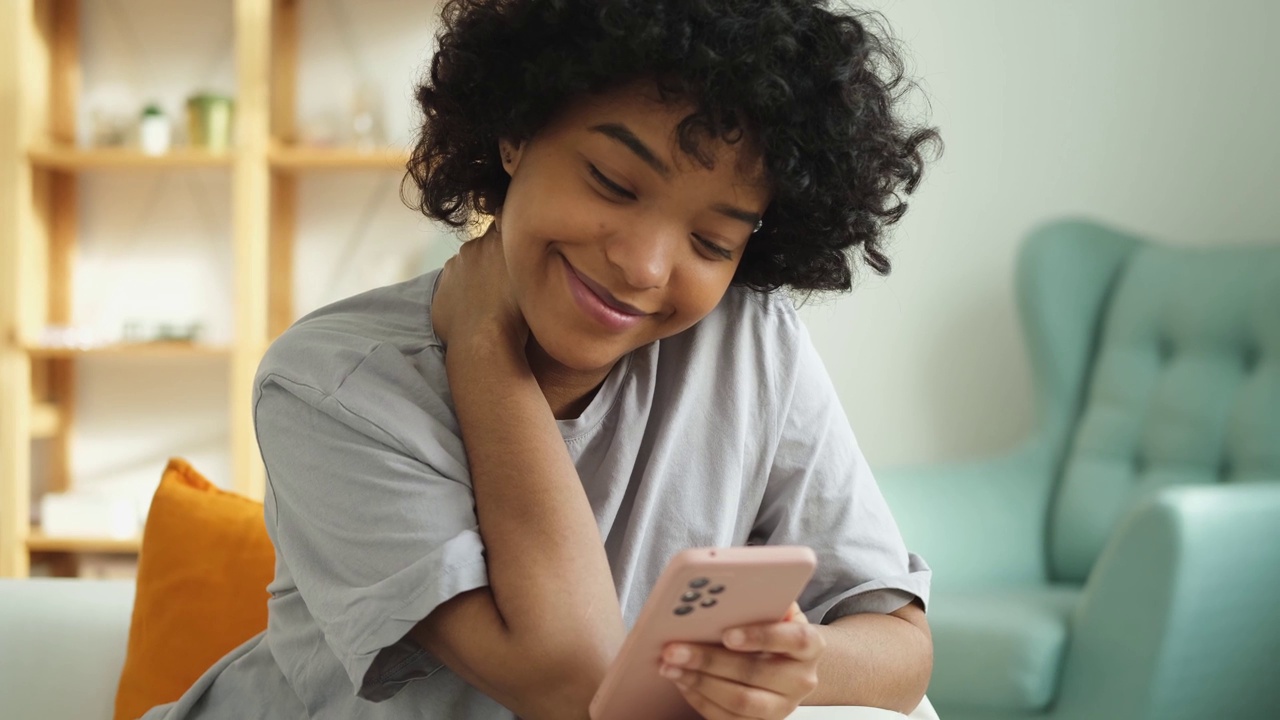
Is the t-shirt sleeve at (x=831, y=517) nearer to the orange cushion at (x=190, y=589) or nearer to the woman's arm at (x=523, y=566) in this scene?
the woman's arm at (x=523, y=566)

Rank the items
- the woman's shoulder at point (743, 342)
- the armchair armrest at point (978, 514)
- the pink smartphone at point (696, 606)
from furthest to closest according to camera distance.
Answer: the armchair armrest at point (978, 514) → the woman's shoulder at point (743, 342) → the pink smartphone at point (696, 606)

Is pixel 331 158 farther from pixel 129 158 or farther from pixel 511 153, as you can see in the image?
pixel 511 153

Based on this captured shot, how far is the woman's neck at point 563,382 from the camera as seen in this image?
3.51 ft

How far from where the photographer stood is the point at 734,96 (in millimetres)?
910

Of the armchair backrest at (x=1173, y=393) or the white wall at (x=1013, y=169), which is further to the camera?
the white wall at (x=1013, y=169)

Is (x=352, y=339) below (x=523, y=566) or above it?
above

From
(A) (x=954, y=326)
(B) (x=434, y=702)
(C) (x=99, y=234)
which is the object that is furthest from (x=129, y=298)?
(B) (x=434, y=702)

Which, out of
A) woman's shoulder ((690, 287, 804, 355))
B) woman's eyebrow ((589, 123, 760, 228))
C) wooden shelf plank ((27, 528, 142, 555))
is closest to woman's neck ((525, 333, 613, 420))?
woman's shoulder ((690, 287, 804, 355))

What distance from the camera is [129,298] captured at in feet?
11.9

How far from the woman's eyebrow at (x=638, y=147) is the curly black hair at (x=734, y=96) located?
2 cm

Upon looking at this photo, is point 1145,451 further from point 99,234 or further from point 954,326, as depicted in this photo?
point 99,234

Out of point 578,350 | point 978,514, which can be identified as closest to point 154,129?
point 978,514

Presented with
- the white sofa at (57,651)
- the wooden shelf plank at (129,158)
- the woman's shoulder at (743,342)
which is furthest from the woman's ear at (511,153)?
the wooden shelf plank at (129,158)

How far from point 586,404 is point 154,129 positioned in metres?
2.68
